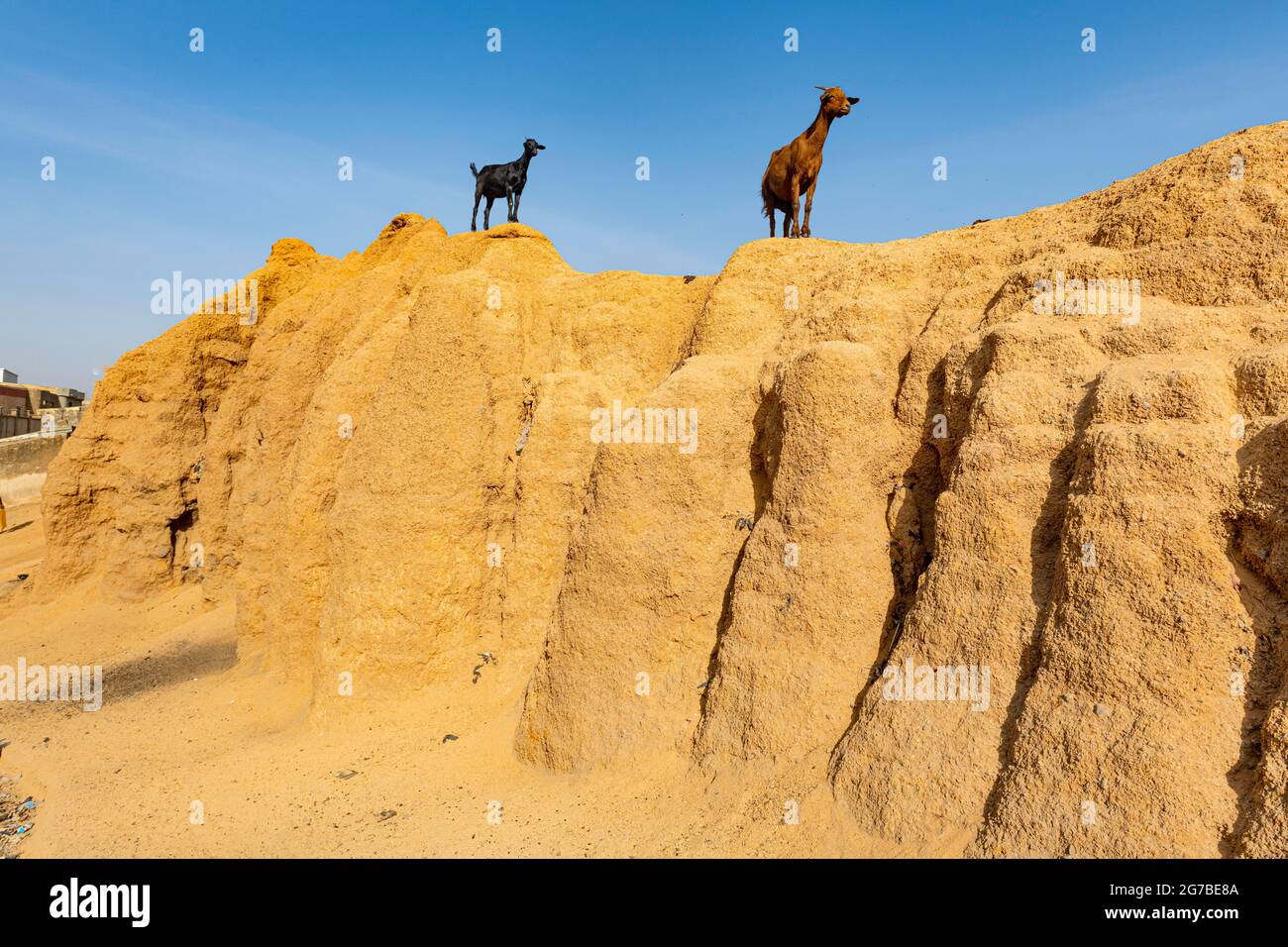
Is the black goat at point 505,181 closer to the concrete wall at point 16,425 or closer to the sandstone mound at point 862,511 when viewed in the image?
the sandstone mound at point 862,511


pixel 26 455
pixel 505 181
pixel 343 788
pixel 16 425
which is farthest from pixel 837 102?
pixel 16 425

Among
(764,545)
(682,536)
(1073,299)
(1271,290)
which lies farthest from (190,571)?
(1271,290)

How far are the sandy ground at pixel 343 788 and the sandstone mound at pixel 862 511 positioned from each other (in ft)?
0.87

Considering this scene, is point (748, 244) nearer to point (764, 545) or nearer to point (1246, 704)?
point (764, 545)

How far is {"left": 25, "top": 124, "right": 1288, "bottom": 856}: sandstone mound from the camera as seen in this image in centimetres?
391

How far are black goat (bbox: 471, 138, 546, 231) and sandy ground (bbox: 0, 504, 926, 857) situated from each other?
301 inches

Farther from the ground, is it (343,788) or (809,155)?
(809,155)

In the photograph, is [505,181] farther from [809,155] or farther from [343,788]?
[343,788]

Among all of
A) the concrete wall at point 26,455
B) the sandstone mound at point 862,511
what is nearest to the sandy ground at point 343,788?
the sandstone mound at point 862,511

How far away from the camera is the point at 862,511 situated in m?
5.68

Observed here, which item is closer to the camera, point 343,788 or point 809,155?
point 343,788

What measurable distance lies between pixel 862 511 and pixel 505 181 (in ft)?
29.6

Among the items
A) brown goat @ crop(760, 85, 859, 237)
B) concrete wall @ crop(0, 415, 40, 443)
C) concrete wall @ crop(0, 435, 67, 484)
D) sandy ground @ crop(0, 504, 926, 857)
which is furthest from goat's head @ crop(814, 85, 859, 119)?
concrete wall @ crop(0, 415, 40, 443)

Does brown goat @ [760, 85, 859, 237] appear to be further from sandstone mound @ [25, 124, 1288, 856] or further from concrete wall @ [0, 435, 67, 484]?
concrete wall @ [0, 435, 67, 484]
